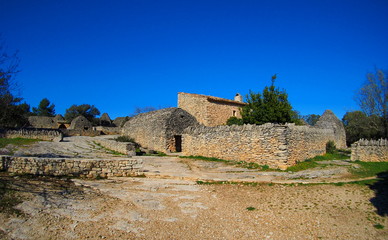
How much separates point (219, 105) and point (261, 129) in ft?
50.9

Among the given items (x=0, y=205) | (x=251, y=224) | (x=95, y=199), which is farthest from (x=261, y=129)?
(x=0, y=205)

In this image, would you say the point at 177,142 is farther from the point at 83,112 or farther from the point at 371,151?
the point at 83,112

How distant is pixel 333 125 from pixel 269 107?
1195 centimetres

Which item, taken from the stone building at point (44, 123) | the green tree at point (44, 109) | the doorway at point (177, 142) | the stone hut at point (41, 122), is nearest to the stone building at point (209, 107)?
the doorway at point (177, 142)

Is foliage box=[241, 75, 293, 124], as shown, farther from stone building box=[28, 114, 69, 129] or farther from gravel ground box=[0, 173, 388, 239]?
stone building box=[28, 114, 69, 129]

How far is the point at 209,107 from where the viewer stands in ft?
94.7

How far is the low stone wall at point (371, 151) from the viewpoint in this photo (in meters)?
16.7

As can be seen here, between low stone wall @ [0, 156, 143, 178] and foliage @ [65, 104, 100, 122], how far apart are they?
179ft

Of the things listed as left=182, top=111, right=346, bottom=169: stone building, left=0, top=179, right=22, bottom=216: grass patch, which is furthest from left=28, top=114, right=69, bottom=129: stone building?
left=0, top=179, right=22, bottom=216: grass patch

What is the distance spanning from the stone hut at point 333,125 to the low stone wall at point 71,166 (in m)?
23.6

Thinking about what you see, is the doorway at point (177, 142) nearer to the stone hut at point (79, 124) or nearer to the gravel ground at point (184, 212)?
the gravel ground at point (184, 212)

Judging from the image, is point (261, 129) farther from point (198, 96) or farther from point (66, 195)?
point (198, 96)

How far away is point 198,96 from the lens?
96.3 ft

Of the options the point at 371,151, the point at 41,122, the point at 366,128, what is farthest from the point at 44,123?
the point at 366,128
